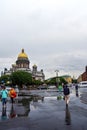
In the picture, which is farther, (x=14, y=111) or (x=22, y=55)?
(x=22, y=55)

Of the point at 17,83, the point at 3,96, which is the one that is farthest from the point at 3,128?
the point at 17,83

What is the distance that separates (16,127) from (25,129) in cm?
58

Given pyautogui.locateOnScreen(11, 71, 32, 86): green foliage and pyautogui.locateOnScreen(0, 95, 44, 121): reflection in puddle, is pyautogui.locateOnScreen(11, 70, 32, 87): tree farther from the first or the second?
pyautogui.locateOnScreen(0, 95, 44, 121): reflection in puddle

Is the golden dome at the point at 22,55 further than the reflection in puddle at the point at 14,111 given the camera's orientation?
Yes

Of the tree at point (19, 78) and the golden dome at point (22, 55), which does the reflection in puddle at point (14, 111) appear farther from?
the golden dome at point (22, 55)

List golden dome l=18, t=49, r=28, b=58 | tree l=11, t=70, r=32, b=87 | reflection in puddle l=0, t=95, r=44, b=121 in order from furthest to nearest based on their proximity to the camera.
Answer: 1. golden dome l=18, t=49, r=28, b=58
2. tree l=11, t=70, r=32, b=87
3. reflection in puddle l=0, t=95, r=44, b=121

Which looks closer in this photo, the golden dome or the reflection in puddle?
the reflection in puddle

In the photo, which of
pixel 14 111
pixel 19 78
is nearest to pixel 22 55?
pixel 19 78

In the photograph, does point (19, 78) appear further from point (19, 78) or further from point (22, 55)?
point (22, 55)

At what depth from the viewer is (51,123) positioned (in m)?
11.6

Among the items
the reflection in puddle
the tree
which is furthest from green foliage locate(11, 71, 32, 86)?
the reflection in puddle

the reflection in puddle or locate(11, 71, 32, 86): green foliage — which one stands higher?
locate(11, 71, 32, 86): green foliage

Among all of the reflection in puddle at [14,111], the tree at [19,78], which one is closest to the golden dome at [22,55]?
the tree at [19,78]

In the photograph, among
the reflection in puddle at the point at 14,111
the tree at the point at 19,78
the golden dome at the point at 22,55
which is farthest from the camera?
the golden dome at the point at 22,55
